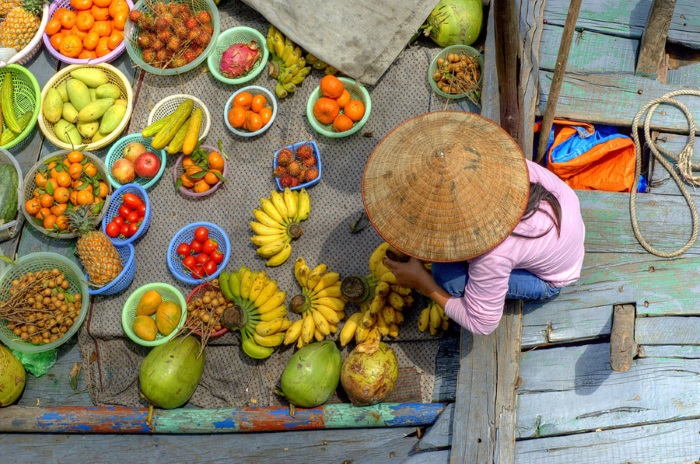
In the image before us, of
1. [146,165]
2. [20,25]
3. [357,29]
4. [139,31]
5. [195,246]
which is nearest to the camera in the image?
[195,246]

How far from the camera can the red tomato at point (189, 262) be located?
12.6ft

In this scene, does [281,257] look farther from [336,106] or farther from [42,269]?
[42,269]

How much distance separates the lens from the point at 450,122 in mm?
2451

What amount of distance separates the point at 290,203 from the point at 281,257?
1.15 ft

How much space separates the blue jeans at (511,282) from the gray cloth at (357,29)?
1.79 meters

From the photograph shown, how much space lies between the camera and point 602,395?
311 cm

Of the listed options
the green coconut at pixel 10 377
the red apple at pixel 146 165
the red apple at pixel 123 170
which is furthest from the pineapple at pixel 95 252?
the green coconut at pixel 10 377

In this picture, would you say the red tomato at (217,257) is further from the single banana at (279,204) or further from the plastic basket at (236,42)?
the plastic basket at (236,42)

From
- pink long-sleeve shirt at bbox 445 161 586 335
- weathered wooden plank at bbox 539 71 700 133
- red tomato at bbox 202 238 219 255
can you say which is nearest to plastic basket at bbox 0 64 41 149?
red tomato at bbox 202 238 219 255

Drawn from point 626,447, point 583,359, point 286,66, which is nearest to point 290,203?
point 286,66

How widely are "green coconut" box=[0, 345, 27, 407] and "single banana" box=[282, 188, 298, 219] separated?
1.95 meters

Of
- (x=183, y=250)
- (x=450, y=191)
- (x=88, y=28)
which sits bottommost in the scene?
(x=183, y=250)

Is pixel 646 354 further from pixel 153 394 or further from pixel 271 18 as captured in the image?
pixel 271 18

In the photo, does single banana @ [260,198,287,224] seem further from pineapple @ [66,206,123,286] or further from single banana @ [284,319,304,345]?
pineapple @ [66,206,123,286]
